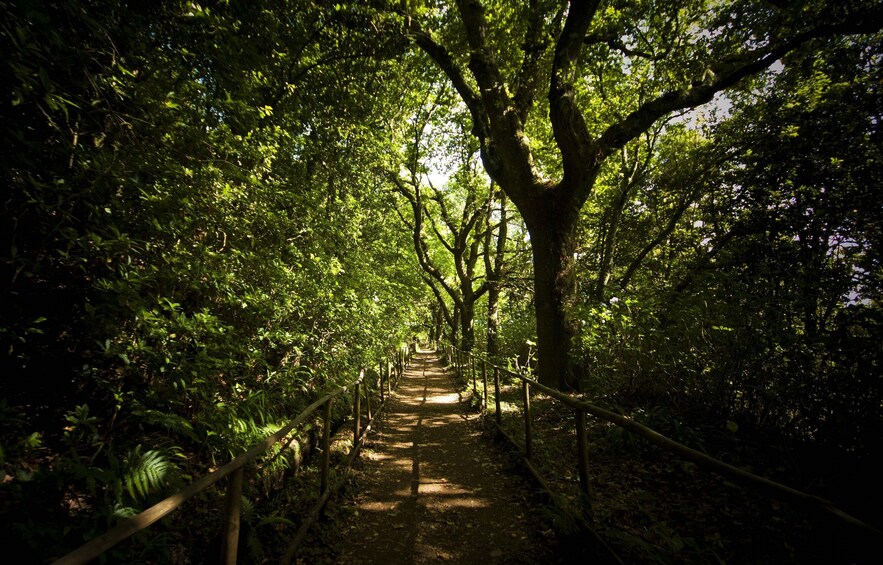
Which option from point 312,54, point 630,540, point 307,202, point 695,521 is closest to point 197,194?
point 307,202

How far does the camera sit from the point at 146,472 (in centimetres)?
262

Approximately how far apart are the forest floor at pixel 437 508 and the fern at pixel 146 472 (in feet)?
4.98

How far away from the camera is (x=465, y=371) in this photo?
13.4 m

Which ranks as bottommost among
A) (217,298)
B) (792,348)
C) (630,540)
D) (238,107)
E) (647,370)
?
(630,540)

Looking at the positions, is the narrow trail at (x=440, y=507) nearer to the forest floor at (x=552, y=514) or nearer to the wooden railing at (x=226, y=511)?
the forest floor at (x=552, y=514)

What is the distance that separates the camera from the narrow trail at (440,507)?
3.33 meters

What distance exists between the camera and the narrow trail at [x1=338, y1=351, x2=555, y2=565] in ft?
10.9

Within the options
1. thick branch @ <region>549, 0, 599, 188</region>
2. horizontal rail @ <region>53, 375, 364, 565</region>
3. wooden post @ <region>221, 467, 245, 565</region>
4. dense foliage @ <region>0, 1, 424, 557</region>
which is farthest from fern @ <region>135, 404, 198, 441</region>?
thick branch @ <region>549, 0, 599, 188</region>

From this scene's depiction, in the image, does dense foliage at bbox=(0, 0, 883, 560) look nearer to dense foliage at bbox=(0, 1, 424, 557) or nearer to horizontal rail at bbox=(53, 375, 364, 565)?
dense foliage at bbox=(0, 1, 424, 557)

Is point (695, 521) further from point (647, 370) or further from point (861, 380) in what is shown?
point (647, 370)

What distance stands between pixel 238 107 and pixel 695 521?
639cm

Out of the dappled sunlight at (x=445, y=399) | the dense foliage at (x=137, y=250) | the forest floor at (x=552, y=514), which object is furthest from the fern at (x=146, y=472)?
the dappled sunlight at (x=445, y=399)

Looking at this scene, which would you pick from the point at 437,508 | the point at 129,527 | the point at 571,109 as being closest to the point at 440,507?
the point at 437,508

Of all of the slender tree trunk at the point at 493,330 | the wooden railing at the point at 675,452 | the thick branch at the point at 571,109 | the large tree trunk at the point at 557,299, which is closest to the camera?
the wooden railing at the point at 675,452
